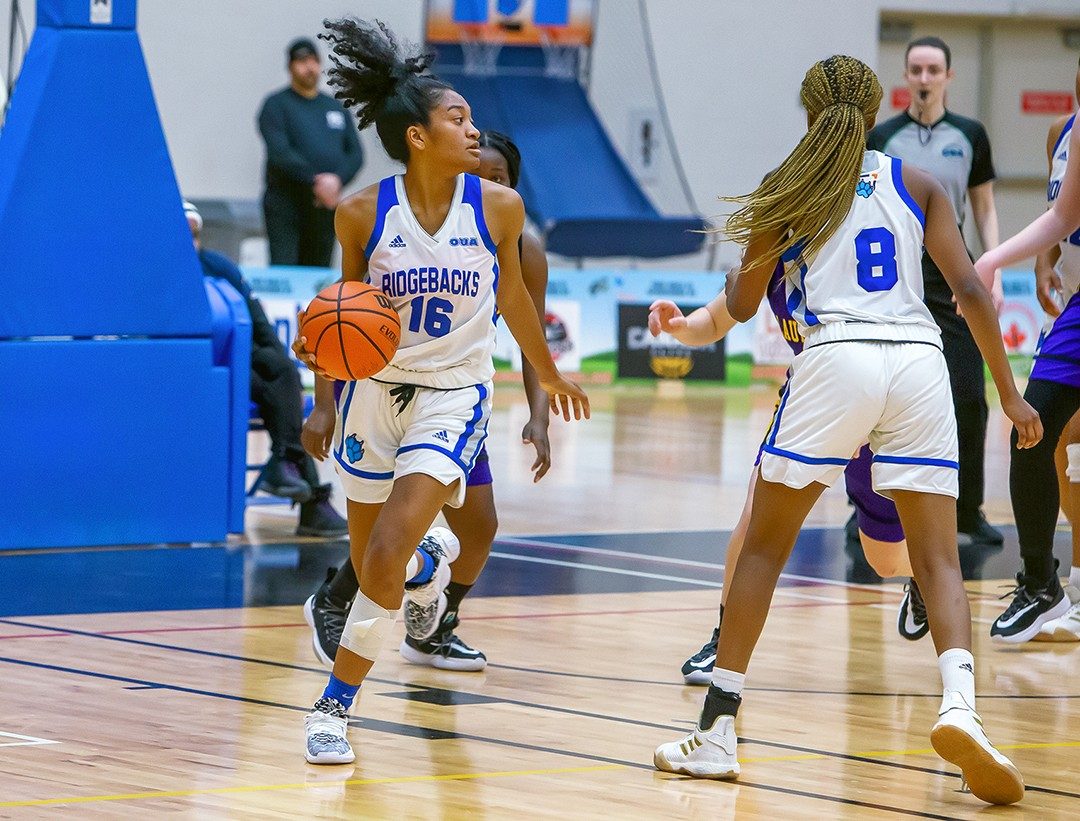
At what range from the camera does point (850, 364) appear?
435cm

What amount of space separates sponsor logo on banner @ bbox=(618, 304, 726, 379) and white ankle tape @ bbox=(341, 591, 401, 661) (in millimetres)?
12192

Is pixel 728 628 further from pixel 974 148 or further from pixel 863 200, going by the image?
pixel 974 148

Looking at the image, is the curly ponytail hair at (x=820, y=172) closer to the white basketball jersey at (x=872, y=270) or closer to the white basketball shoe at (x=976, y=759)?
the white basketball jersey at (x=872, y=270)

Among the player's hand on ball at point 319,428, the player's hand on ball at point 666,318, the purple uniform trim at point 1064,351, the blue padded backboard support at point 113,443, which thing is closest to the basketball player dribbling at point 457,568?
the player's hand on ball at point 319,428

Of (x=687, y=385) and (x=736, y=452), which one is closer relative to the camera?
(x=736, y=452)

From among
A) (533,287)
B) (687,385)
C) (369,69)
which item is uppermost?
(369,69)

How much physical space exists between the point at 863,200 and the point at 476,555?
1.86m

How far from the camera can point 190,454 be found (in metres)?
7.83

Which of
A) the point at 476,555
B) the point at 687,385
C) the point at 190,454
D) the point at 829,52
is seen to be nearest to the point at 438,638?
the point at 476,555

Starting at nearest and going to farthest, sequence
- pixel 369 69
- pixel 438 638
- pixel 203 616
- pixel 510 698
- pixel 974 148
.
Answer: pixel 369 69, pixel 510 698, pixel 438 638, pixel 203 616, pixel 974 148

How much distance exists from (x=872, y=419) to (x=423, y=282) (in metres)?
1.17

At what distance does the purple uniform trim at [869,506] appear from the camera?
5.31 meters

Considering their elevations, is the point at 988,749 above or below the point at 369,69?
below

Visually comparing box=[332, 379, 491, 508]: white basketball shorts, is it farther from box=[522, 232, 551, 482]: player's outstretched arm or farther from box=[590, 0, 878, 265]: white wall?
box=[590, 0, 878, 265]: white wall
